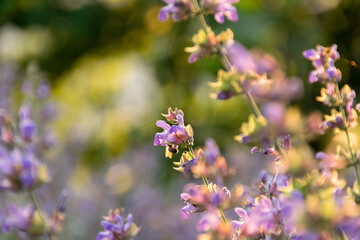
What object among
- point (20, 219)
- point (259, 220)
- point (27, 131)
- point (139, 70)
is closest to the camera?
point (259, 220)

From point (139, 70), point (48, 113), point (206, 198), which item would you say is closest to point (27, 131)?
point (206, 198)

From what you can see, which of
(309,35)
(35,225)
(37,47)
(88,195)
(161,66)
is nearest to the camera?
(35,225)

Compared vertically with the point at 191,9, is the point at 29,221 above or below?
below

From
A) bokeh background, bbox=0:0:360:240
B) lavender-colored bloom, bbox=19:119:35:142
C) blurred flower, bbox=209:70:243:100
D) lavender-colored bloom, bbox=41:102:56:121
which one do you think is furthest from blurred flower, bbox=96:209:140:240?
bokeh background, bbox=0:0:360:240

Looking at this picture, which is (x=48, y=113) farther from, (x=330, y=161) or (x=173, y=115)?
(x=330, y=161)

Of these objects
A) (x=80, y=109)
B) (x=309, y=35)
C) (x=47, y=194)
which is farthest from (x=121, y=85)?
(x=47, y=194)

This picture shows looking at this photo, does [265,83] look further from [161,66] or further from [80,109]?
[80,109]
